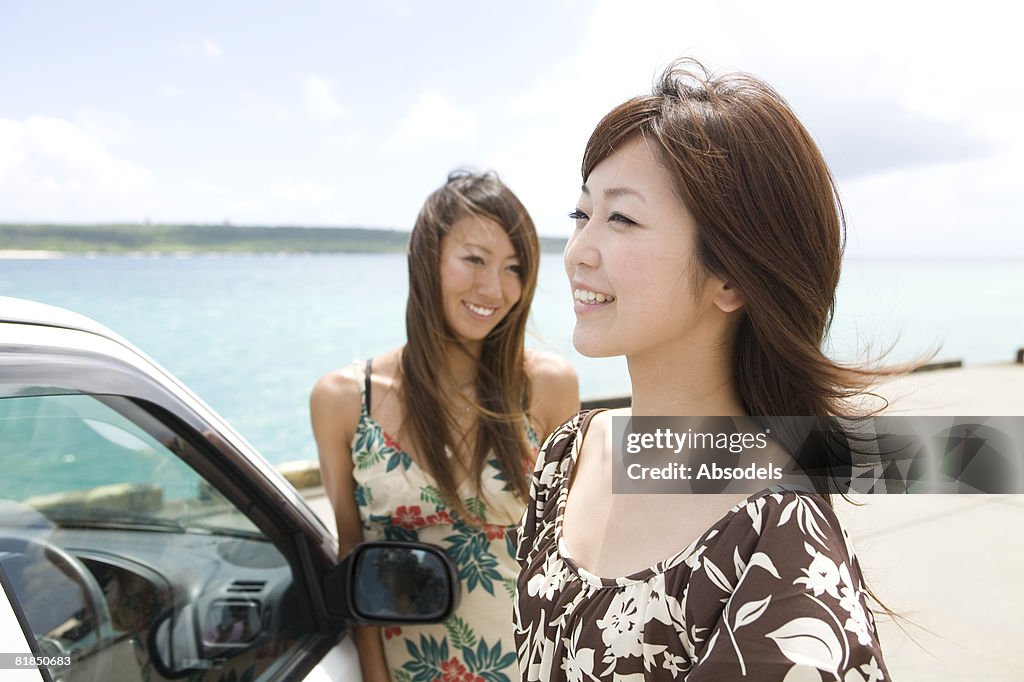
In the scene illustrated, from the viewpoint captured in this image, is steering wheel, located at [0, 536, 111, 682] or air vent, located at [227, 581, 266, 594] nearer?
steering wheel, located at [0, 536, 111, 682]

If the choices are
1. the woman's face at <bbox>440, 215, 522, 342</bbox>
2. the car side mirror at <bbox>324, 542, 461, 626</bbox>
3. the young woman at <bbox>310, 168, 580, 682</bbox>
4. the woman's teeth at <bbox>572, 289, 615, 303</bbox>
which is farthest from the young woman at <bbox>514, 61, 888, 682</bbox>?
the woman's face at <bbox>440, 215, 522, 342</bbox>

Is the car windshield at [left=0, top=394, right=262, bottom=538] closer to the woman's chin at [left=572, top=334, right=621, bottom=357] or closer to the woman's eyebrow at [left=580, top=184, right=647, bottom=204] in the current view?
the woman's chin at [left=572, top=334, right=621, bottom=357]

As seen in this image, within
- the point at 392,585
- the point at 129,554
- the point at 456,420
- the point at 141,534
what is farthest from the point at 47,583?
the point at 456,420

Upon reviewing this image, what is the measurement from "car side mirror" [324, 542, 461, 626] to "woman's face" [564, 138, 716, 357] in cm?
95

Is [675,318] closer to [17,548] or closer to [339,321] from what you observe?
[17,548]

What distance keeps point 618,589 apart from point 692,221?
24.0 inches

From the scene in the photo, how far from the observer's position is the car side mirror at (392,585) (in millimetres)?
1917

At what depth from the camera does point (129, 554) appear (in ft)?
5.09

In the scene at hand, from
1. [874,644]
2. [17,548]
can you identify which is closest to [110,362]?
[17,548]

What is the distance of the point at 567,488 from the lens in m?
1.60

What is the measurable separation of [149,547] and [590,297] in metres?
1.08

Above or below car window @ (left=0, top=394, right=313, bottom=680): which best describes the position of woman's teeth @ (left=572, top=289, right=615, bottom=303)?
above

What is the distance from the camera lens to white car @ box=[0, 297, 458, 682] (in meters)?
1.22

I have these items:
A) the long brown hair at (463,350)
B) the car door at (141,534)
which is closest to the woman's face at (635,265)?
the car door at (141,534)
